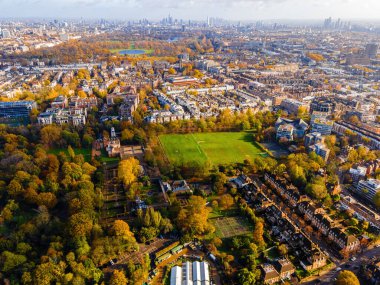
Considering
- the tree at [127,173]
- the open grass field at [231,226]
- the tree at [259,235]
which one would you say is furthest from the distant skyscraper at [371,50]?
the tree at [259,235]

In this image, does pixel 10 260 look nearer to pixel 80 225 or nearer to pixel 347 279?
pixel 80 225

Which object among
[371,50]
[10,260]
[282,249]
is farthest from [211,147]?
[371,50]

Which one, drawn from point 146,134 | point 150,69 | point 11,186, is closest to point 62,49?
point 150,69

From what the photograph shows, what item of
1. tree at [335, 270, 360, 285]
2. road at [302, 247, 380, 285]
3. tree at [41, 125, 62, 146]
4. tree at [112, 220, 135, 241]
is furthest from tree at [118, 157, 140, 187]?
tree at [335, 270, 360, 285]

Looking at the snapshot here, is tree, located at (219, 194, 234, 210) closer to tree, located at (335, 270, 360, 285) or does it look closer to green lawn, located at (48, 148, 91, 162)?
tree, located at (335, 270, 360, 285)

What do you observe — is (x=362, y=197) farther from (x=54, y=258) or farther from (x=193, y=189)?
(x=54, y=258)
